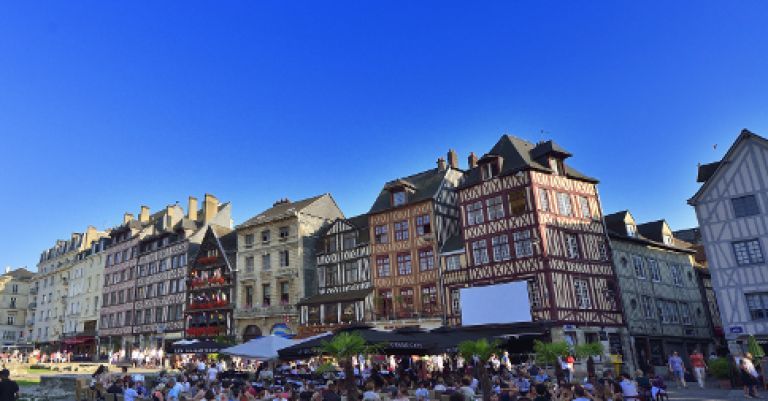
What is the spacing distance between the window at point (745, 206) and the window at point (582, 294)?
7.41m

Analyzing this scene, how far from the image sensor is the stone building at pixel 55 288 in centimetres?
5731

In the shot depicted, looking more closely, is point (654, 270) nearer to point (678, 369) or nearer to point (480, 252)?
point (480, 252)

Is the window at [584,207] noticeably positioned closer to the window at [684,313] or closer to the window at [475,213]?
the window at [475,213]

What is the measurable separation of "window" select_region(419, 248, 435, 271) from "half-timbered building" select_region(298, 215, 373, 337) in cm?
388

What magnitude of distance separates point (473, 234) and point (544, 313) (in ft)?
18.5

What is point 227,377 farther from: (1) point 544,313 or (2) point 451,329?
(1) point 544,313

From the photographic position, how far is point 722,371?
18875 millimetres

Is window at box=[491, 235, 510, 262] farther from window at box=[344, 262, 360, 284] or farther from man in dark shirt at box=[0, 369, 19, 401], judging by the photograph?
man in dark shirt at box=[0, 369, 19, 401]

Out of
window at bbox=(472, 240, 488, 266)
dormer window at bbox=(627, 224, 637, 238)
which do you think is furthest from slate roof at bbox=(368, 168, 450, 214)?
dormer window at bbox=(627, 224, 637, 238)

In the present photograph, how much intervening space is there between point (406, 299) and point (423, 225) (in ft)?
14.5

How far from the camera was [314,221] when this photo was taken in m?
38.1

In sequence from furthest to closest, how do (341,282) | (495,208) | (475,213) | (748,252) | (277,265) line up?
(277,265) < (341,282) < (475,213) < (495,208) < (748,252)

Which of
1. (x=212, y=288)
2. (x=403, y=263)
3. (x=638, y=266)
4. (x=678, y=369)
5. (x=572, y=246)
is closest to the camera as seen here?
(x=678, y=369)

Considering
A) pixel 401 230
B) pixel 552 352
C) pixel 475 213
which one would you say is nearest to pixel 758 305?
pixel 552 352
